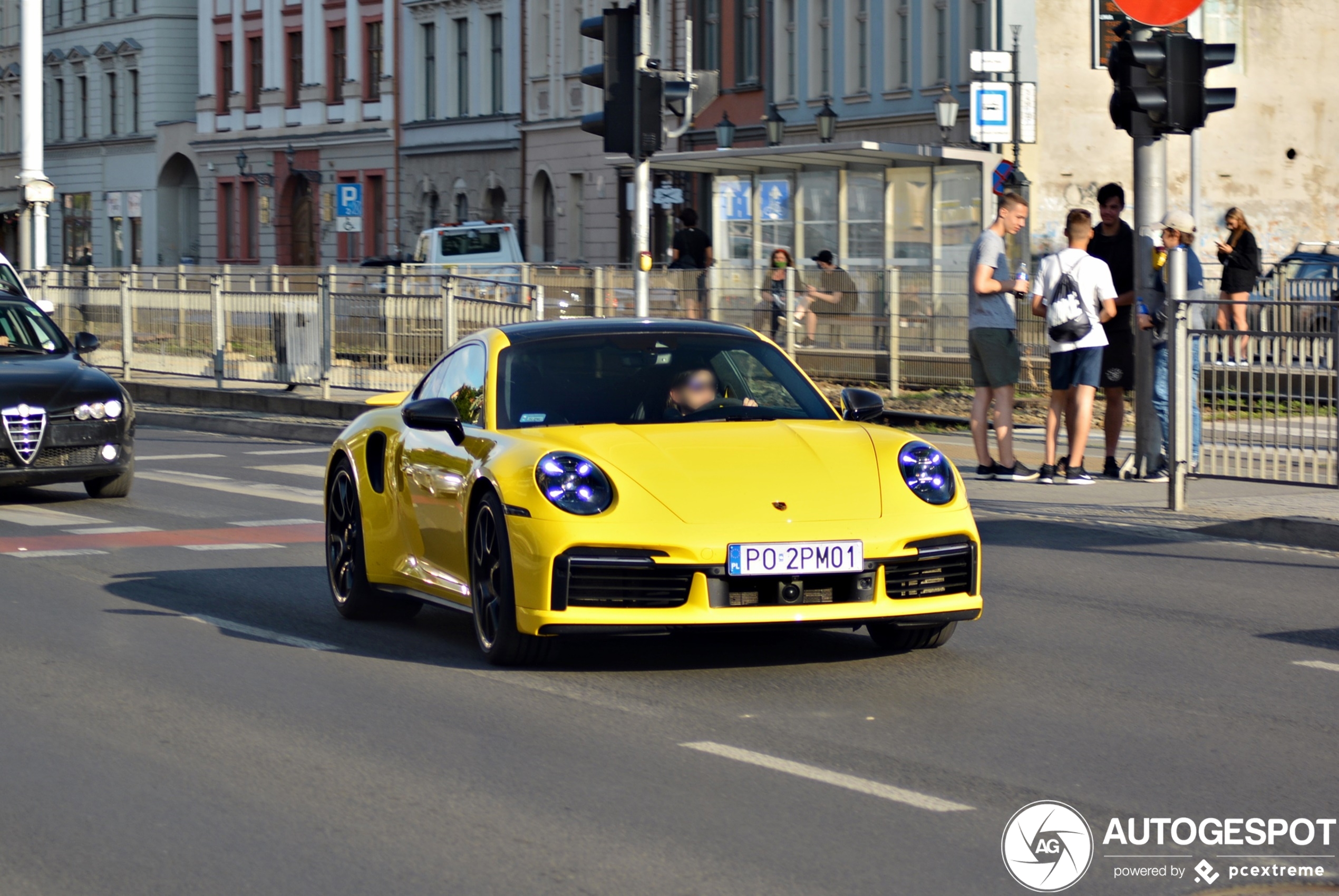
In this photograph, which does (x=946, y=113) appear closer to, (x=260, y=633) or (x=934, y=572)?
(x=260, y=633)

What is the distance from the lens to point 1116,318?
15.6m

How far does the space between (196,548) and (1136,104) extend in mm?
6573

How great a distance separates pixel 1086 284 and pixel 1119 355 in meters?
0.72

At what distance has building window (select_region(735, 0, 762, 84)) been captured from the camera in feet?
151

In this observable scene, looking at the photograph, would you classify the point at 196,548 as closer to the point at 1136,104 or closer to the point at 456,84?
the point at 1136,104

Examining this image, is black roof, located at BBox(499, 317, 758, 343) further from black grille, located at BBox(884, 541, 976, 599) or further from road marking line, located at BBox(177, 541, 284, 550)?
road marking line, located at BBox(177, 541, 284, 550)

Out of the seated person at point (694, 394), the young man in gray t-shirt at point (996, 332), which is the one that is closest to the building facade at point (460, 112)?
the young man in gray t-shirt at point (996, 332)

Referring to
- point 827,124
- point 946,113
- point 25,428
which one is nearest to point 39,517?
point 25,428

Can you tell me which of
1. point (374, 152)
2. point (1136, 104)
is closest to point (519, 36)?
point (374, 152)

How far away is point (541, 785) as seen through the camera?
244 inches

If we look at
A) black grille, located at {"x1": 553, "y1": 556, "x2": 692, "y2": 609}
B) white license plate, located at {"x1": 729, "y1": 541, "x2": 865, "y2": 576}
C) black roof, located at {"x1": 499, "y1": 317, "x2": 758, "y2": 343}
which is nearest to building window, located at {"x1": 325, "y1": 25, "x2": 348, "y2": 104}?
black roof, located at {"x1": 499, "y1": 317, "x2": 758, "y2": 343}

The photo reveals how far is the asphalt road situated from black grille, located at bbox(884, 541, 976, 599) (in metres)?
0.32

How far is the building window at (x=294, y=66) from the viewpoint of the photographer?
65.6 m

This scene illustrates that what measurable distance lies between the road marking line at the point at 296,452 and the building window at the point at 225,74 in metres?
50.9
